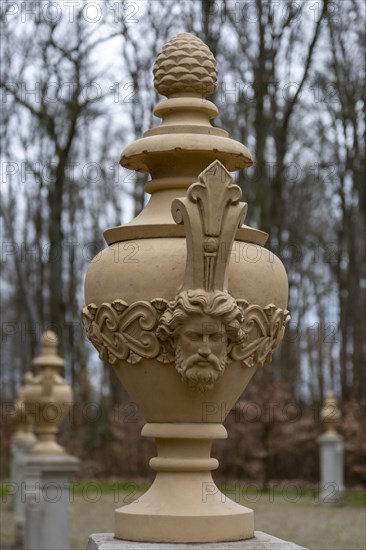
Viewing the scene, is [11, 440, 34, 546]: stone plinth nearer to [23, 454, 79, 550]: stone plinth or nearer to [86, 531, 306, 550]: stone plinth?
[23, 454, 79, 550]: stone plinth

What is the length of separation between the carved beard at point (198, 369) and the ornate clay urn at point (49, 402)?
5.61 metres

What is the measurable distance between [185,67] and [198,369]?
1.14 metres

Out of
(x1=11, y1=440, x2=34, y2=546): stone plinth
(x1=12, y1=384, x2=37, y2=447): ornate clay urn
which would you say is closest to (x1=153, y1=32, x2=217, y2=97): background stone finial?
(x1=11, y1=440, x2=34, y2=546): stone plinth

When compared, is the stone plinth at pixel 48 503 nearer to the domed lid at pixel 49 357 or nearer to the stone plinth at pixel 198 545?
the domed lid at pixel 49 357

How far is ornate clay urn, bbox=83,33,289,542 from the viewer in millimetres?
2877

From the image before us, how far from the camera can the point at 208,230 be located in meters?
2.87

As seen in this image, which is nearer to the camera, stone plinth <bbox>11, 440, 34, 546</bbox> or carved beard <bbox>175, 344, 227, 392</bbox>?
carved beard <bbox>175, 344, 227, 392</bbox>

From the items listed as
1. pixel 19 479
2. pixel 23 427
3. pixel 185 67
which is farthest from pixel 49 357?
pixel 185 67

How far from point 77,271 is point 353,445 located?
8786 millimetres

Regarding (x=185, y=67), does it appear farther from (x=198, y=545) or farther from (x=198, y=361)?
(x=198, y=545)

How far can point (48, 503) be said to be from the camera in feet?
25.9

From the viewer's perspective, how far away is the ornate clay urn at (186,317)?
288cm

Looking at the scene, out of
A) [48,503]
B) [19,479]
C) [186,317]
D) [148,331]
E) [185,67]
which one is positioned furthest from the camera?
[19,479]

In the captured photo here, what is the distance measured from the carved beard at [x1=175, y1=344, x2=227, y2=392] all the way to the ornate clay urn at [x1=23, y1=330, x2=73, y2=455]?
18.4ft
